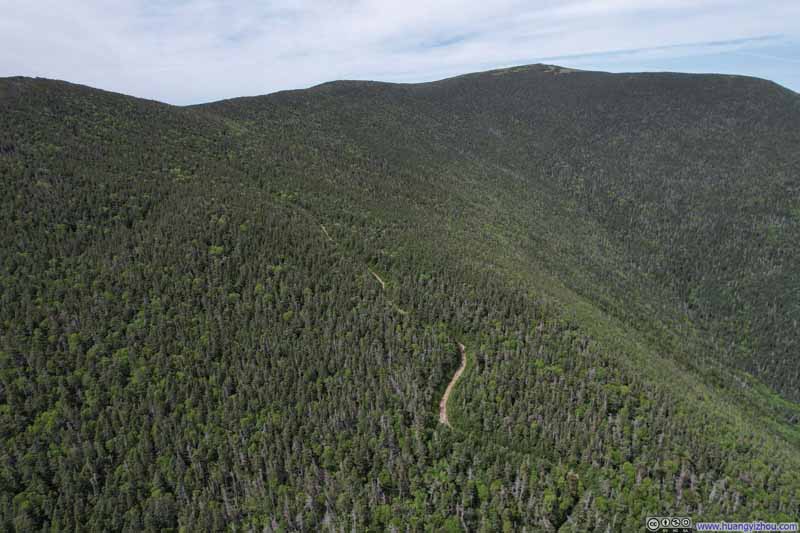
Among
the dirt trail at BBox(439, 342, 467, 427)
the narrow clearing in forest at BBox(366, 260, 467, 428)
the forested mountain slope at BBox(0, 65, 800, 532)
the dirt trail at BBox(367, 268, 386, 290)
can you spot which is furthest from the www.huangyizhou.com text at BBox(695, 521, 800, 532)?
the dirt trail at BBox(367, 268, 386, 290)

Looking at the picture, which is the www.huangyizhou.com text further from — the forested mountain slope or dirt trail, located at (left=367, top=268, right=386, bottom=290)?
dirt trail, located at (left=367, top=268, right=386, bottom=290)

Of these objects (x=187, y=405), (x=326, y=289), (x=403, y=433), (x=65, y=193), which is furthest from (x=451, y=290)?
(x=65, y=193)

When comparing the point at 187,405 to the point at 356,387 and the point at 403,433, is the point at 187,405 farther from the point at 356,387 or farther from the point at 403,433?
the point at 403,433

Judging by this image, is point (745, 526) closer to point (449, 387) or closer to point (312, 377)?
point (449, 387)

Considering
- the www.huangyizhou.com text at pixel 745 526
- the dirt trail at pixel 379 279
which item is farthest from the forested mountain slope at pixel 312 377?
the www.huangyizhou.com text at pixel 745 526

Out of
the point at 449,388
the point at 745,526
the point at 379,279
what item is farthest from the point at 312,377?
the point at 745,526

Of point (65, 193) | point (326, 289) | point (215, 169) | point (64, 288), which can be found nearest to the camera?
point (64, 288)

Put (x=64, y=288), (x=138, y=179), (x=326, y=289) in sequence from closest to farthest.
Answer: (x=64, y=288) → (x=326, y=289) → (x=138, y=179)

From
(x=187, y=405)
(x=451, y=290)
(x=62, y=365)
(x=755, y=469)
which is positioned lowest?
(x=755, y=469)

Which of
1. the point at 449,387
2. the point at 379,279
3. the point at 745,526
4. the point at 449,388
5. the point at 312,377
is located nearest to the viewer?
the point at 745,526
